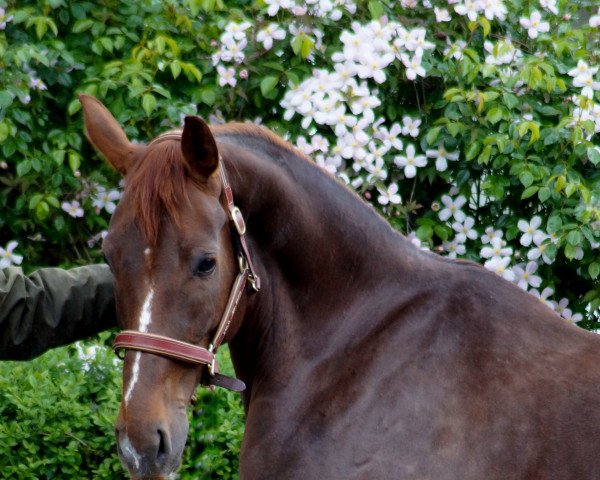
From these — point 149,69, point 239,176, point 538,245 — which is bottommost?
point 538,245

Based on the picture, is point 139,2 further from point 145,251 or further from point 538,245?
point 145,251

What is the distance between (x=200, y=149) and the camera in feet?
8.47

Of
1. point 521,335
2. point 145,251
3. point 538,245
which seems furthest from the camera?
point 538,245

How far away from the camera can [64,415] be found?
3.78 meters

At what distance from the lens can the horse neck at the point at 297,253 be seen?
2785 mm

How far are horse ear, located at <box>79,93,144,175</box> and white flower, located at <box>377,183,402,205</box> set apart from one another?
1.67 meters

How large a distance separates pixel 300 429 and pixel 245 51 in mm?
2309

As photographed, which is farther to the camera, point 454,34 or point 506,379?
point 454,34

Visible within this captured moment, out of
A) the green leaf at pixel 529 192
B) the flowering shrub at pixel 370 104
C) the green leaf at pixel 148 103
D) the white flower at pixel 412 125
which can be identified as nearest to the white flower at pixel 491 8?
the flowering shrub at pixel 370 104

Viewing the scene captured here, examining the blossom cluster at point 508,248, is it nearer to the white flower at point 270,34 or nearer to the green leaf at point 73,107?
the white flower at point 270,34

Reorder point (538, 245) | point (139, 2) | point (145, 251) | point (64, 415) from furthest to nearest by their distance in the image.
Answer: point (139, 2)
point (538, 245)
point (64, 415)
point (145, 251)

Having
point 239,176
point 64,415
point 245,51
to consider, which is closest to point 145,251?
point 239,176

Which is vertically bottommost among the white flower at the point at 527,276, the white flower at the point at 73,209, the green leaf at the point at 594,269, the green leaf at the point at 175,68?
the white flower at the point at 73,209

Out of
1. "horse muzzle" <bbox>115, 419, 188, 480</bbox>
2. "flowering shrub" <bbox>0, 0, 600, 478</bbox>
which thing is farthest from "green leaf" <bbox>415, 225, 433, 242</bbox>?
"horse muzzle" <bbox>115, 419, 188, 480</bbox>
